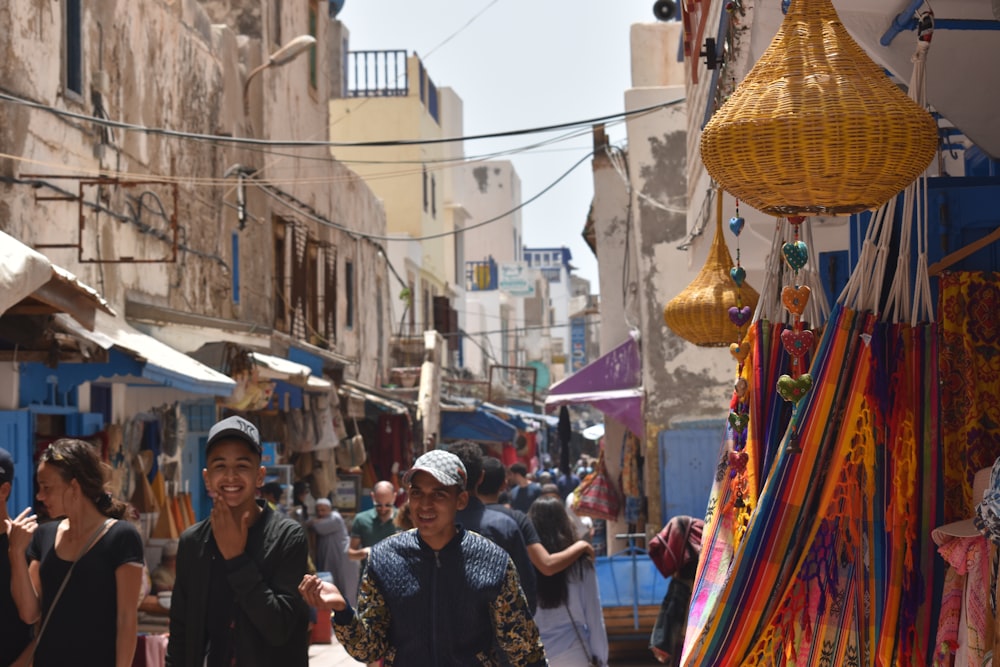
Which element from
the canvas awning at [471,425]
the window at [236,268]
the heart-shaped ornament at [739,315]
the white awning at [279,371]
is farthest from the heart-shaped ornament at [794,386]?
the canvas awning at [471,425]

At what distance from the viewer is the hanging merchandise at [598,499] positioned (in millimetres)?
15875

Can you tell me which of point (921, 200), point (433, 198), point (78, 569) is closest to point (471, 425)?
point (433, 198)

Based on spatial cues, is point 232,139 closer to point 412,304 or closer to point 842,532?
point 842,532

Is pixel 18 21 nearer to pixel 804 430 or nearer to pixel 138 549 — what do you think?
pixel 138 549

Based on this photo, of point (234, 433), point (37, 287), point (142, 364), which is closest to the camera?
point (234, 433)

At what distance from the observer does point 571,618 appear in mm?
7176

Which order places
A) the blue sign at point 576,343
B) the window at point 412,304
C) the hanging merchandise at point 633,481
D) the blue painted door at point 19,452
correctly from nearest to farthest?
the blue painted door at point 19,452
the hanging merchandise at point 633,481
the window at point 412,304
the blue sign at point 576,343

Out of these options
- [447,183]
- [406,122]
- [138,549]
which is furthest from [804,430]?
[447,183]

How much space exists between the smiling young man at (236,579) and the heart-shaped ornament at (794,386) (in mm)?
1710

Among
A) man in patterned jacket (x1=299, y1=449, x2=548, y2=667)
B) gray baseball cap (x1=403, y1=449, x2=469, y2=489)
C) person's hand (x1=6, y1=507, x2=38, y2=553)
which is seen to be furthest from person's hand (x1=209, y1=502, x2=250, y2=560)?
person's hand (x1=6, y1=507, x2=38, y2=553)

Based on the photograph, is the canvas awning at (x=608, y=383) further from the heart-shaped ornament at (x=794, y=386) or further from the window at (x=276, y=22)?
the heart-shaped ornament at (x=794, y=386)

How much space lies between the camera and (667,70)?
16.0 meters

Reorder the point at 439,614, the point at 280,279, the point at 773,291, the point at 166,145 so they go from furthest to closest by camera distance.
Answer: the point at 280,279
the point at 166,145
the point at 773,291
the point at 439,614

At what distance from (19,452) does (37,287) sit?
367 cm
